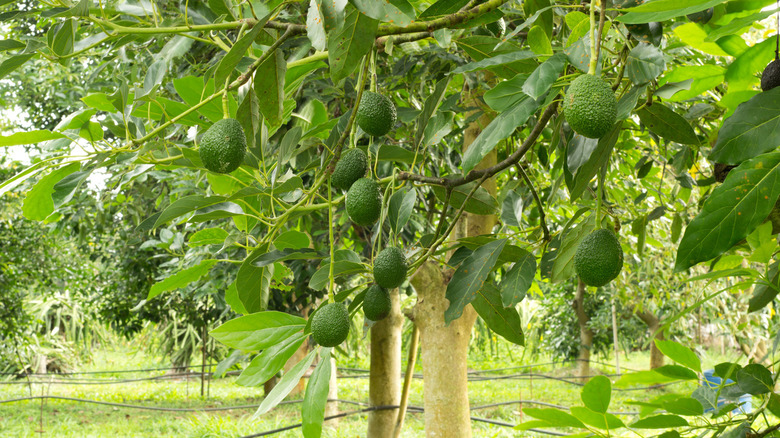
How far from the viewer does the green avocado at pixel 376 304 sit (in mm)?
741

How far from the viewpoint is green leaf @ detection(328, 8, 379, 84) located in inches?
22.5

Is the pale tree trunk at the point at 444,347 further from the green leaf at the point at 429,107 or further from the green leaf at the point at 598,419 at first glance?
the green leaf at the point at 598,419

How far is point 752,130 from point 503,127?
20 cm

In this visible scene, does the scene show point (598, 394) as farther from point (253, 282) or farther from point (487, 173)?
point (253, 282)

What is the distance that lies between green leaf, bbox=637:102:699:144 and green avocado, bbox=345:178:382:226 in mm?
319

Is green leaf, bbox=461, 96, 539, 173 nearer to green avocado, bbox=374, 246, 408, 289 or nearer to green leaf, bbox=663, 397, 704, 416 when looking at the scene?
green avocado, bbox=374, 246, 408, 289

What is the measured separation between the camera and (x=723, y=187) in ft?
1.55

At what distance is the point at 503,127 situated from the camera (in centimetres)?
53

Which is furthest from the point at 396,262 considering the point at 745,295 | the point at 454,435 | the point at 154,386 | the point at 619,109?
the point at 154,386

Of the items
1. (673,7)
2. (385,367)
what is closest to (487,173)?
(673,7)

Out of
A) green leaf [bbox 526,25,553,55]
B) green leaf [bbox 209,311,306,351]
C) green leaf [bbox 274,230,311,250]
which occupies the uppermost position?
green leaf [bbox 526,25,553,55]

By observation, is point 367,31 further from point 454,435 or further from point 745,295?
point 745,295

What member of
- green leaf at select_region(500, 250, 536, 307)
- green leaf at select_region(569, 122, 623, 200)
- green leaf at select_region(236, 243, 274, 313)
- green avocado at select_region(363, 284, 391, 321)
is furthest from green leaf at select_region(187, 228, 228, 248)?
green leaf at select_region(569, 122, 623, 200)

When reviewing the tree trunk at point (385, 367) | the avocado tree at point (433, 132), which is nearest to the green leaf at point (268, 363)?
the avocado tree at point (433, 132)
